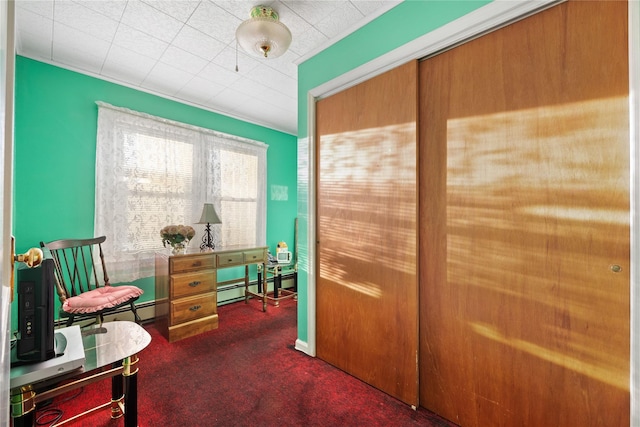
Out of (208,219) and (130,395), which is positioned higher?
(208,219)

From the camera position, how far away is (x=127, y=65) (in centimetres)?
258

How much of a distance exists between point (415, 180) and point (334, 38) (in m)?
1.28

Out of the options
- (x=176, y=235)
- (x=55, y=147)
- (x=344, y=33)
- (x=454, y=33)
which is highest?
(x=344, y=33)

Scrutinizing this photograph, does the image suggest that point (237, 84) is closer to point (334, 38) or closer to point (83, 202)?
point (334, 38)

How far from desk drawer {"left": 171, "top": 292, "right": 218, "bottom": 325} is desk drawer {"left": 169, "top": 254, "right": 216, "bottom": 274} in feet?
0.90

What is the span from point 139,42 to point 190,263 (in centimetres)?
188

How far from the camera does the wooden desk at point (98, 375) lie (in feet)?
3.52

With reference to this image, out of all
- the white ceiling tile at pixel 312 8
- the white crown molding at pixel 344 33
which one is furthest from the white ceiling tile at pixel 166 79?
the white ceiling tile at pixel 312 8

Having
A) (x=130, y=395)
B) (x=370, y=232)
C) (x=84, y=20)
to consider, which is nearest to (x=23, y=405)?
(x=130, y=395)

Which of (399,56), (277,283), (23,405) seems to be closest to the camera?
(23,405)

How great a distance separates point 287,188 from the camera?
4.53 m

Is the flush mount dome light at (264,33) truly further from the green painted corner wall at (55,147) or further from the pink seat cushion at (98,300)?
the pink seat cushion at (98,300)

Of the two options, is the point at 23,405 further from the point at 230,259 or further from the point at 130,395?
the point at 230,259

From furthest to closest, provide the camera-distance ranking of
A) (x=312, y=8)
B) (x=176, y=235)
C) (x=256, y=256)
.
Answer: (x=256, y=256) → (x=176, y=235) → (x=312, y=8)
